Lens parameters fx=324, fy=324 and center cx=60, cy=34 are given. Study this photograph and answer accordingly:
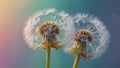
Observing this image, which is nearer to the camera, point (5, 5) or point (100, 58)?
point (100, 58)

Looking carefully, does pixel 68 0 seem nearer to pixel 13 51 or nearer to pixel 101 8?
pixel 101 8

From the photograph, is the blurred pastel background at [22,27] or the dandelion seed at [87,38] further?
the blurred pastel background at [22,27]

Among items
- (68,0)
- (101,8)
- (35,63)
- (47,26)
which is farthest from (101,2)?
(35,63)

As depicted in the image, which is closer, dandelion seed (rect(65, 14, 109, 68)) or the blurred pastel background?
dandelion seed (rect(65, 14, 109, 68))

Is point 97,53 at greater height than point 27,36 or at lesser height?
lesser
